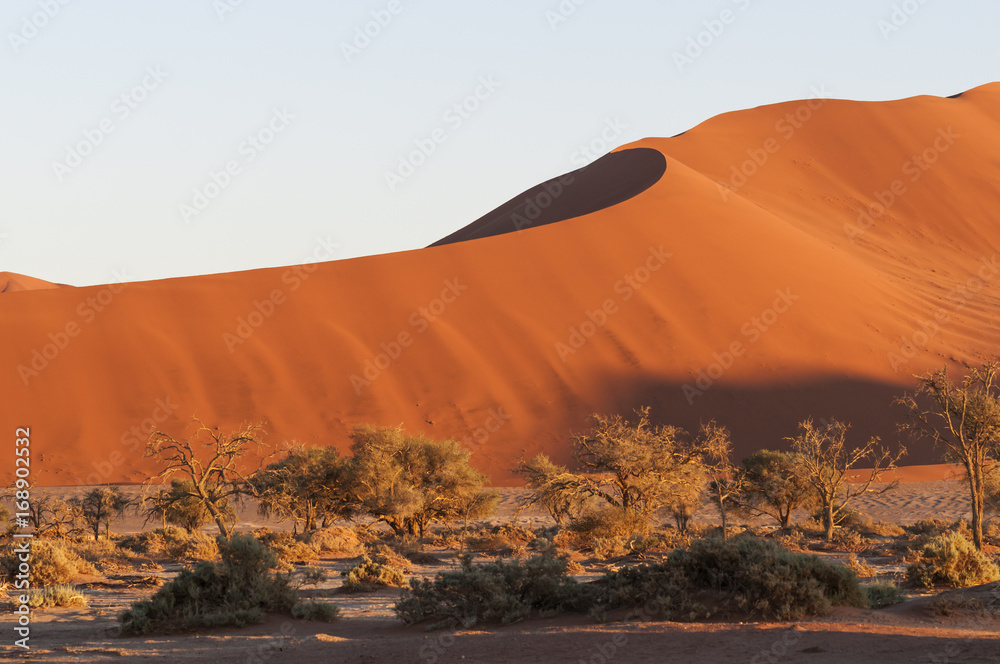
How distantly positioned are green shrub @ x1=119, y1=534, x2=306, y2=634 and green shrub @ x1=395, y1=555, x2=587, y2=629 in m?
1.77

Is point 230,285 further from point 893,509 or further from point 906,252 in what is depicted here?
point 906,252

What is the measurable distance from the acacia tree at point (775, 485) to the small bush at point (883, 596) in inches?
486

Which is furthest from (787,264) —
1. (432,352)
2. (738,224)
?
(432,352)

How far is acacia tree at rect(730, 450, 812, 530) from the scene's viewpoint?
2267cm

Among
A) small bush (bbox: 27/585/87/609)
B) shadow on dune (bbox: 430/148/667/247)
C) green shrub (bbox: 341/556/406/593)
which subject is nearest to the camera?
small bush (bbox: 27/585/87/609)

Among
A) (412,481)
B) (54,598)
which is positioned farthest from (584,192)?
(54,598)

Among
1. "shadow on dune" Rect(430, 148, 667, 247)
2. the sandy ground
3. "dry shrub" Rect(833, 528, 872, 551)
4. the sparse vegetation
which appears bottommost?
"dry shrub" Rect(833, 528, 872, 551)

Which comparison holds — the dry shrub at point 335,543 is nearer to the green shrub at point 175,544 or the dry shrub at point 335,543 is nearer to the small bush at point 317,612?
the green shrub at point 175,544

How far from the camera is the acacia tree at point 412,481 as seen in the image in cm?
2106

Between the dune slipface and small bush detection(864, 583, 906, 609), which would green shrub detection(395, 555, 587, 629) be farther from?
the dune slipface

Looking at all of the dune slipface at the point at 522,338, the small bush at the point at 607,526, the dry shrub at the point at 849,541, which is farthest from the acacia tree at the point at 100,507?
the dry shrub at the point at 849,541

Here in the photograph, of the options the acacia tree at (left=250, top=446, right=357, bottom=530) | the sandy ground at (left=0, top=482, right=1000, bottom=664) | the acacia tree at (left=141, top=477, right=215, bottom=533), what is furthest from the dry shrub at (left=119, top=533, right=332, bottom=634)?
the acacia tree at (left=141, top=477, right=215, bottom=533)

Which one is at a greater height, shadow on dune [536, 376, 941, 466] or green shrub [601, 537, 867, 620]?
shadow on dune [536, 376, 941, 466]

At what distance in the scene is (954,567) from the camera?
11.0 m
